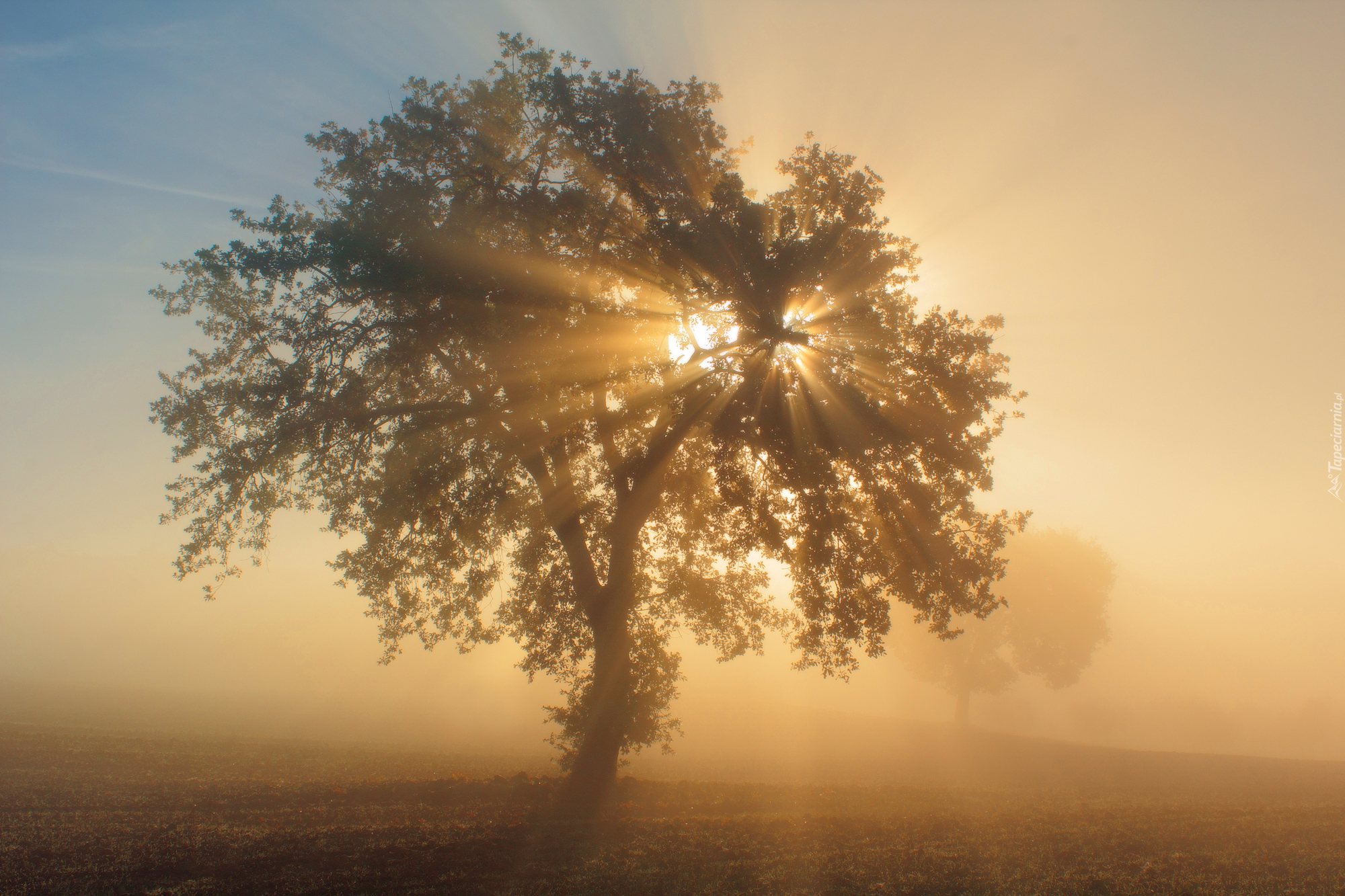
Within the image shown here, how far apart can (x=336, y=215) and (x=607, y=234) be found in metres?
7.29

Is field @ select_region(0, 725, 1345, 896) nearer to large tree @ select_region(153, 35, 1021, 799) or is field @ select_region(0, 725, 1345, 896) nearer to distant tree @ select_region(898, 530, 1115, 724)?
large tree @ select_region(153, 35, 1021, 799)

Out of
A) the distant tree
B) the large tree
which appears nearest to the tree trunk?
the large tree

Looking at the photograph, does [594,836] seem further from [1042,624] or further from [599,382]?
[1042,624]

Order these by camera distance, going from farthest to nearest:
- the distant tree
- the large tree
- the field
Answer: the distant tree, the large tree, the field

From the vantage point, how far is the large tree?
15.1 m

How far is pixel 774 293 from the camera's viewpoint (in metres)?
14.6

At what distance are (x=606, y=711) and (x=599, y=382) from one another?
960cm

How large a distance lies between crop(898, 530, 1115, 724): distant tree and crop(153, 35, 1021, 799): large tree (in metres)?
Result: 44.0

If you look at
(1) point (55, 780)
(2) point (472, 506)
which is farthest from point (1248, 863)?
(1) point (55, 780)

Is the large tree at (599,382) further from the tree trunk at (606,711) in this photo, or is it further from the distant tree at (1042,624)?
the distant tree at (1042,624)

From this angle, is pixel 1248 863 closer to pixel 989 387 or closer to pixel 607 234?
pixel 989 387

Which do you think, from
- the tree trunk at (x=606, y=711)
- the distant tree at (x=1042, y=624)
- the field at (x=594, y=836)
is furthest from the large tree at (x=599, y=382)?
the distant tree at (x=1042, y=624)

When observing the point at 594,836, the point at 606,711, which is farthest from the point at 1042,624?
the point at 594,836

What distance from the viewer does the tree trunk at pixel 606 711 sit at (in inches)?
682
